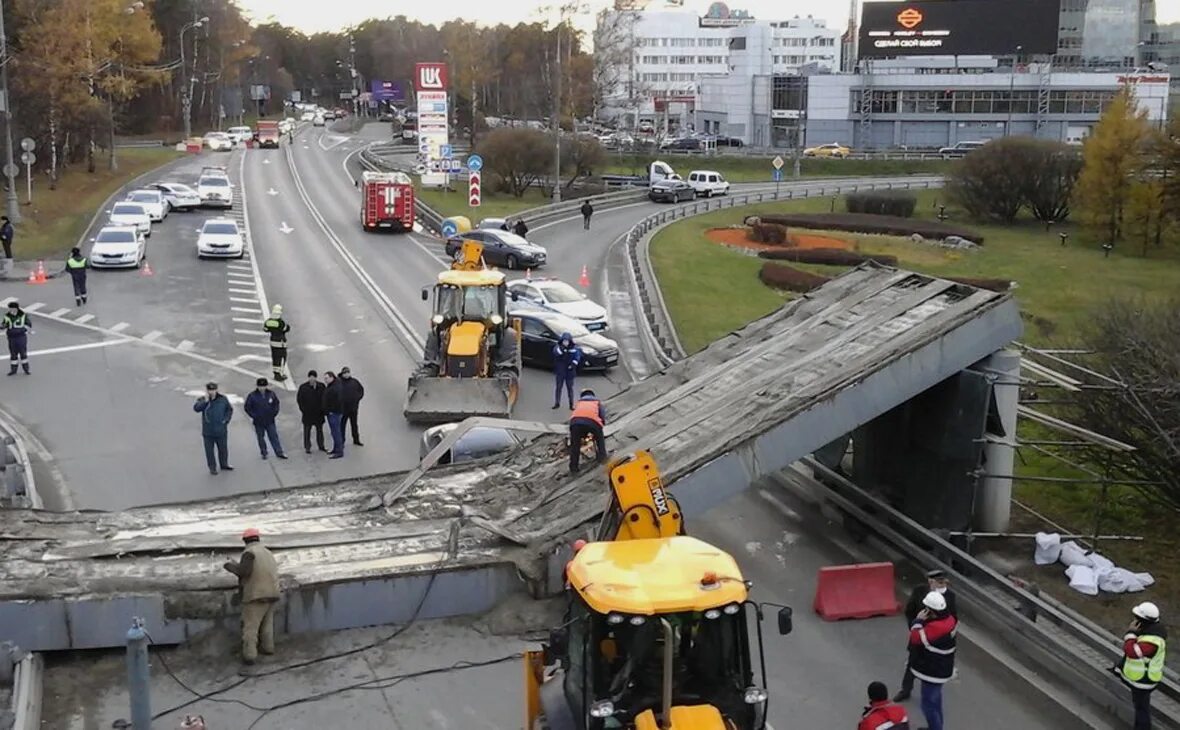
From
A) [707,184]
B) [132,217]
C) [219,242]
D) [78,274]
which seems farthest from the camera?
[707,184]

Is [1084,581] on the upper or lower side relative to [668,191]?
lower

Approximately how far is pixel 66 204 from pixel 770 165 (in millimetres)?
50163

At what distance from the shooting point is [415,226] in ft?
166

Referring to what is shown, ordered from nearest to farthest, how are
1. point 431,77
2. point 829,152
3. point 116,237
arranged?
1. point 116,237
2. point 431,77
3. point 829,152

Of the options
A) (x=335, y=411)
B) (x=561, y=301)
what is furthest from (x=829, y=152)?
(x=335, y=411)

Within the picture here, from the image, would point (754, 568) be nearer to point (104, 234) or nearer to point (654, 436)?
point (654, 436)

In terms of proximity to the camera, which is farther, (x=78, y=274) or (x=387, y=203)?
(x=387, y=203)

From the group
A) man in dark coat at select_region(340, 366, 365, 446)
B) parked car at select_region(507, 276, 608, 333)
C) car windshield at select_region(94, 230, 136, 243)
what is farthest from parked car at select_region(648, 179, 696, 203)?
man in dark coat at select_region(340, 366, 365, 446)

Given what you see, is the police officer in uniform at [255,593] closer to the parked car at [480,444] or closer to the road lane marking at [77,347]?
the parked car at [480,444]

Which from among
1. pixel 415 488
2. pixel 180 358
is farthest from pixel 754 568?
pixel 180 358

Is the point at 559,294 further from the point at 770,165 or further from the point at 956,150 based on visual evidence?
the point at 956,150

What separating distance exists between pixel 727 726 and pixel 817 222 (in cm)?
4941

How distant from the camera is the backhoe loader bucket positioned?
70.6ft

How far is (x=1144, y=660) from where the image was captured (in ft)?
34.3
